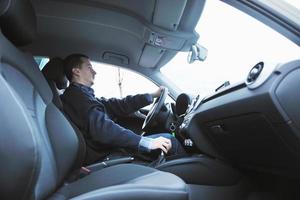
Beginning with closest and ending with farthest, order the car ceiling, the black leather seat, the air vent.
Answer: the black leather seat < the air vent < the car ceiling

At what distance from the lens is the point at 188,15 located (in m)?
2.12

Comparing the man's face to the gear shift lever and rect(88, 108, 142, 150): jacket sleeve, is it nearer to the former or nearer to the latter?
rect(88, 108, 142, 150): jacket sleeve

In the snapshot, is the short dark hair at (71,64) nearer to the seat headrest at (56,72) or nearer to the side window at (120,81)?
the seat headrest at (56,72)

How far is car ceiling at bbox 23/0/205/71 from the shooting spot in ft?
6.98

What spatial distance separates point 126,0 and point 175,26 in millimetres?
342

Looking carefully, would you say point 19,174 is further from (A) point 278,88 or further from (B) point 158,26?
(B) point 158,26

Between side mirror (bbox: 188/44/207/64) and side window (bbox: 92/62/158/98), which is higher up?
side mirror (bbox: 188/44/207/64)

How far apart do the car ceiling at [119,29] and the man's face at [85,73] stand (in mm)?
229

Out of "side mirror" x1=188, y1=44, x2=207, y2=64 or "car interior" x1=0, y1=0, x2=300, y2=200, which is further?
"side mirror" x1=188, y1=44, x2=207, y2=64

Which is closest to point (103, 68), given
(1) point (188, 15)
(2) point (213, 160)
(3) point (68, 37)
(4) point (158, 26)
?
(3) point (68, 37)

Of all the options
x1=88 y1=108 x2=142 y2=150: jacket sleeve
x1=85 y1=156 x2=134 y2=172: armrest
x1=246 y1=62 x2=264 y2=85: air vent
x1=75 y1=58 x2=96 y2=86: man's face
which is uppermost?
x1=246 y1=62 x2=264 y2=85: air vent

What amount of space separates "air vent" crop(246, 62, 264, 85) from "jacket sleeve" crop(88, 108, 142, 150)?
940 millimetres

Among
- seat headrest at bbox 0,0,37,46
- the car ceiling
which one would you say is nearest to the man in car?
the car ceiling

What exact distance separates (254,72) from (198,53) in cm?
115
